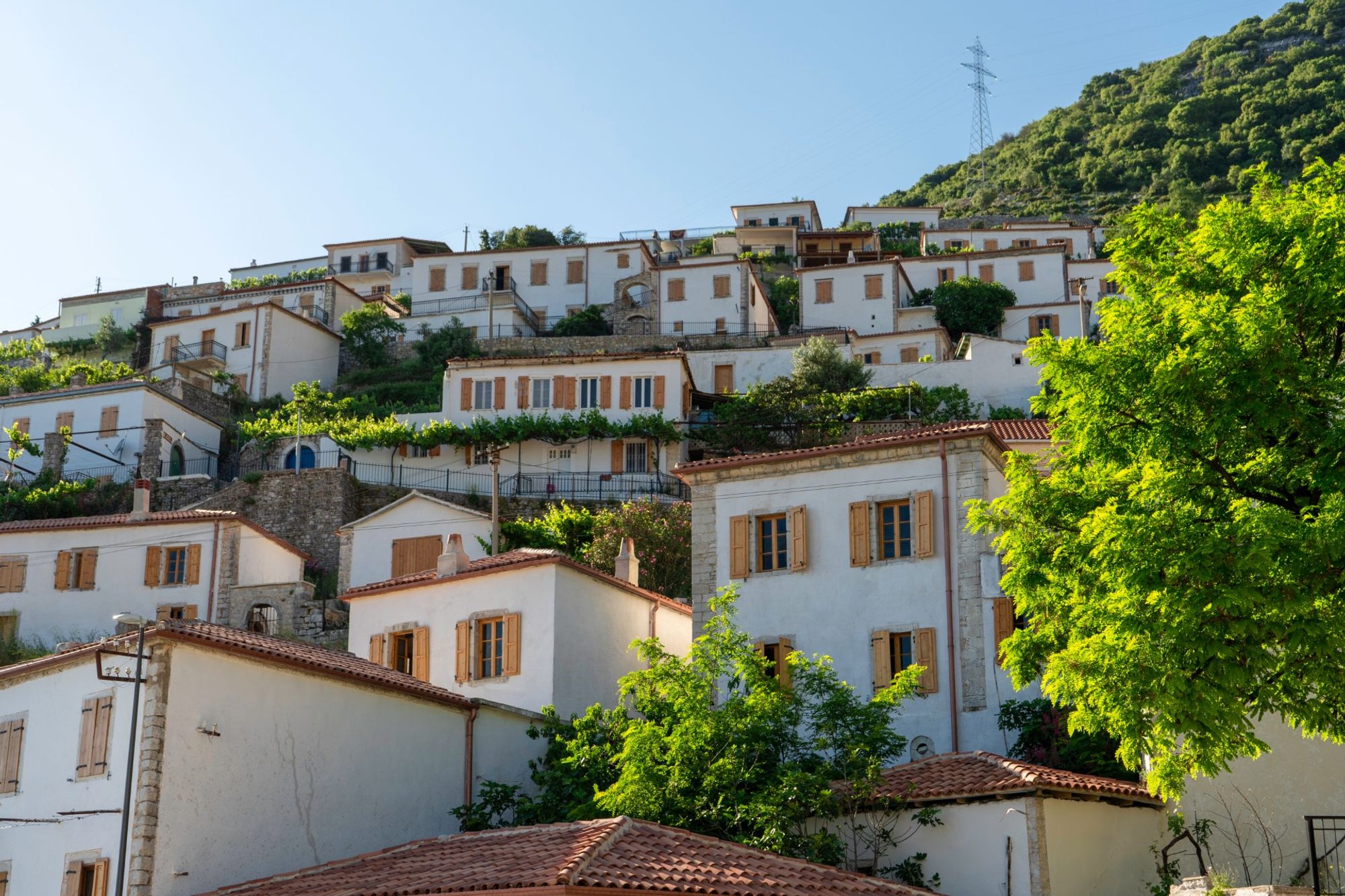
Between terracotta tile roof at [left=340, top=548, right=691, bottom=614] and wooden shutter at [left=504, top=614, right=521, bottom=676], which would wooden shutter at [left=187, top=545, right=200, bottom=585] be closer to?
terracotta tile roof at [left=340, top=548, right=691, bottom=614]

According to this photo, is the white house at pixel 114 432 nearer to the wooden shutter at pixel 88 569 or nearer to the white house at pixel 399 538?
the wooden shutter at pixel 88 569

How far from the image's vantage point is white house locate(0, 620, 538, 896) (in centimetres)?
2220

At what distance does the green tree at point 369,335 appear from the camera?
73.3 metres

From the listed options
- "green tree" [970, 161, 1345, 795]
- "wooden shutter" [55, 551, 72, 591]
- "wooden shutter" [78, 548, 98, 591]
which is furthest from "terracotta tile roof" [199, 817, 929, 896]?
"wooden shutter" [55, 551, 72, 591]

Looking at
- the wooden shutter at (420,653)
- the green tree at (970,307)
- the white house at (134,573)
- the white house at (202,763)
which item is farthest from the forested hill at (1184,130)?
the white house at (202,763)

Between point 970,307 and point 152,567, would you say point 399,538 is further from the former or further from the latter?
point 970,307

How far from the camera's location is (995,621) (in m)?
Answer: 27.9

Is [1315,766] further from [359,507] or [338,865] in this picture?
[359,507]

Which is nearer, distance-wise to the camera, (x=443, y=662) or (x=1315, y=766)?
(x=1315, y=766)

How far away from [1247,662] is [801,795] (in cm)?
773

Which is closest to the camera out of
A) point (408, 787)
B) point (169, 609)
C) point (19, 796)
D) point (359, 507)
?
point (19, 796)

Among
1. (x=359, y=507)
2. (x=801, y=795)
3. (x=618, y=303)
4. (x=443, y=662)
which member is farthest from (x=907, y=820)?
(x=618, y=303)

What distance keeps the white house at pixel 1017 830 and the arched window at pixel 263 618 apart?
80.2ft

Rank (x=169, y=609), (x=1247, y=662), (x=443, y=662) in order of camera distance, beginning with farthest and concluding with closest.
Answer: (x=169, y=609)
(x=443, y=662)
(x=1247, y=662)
